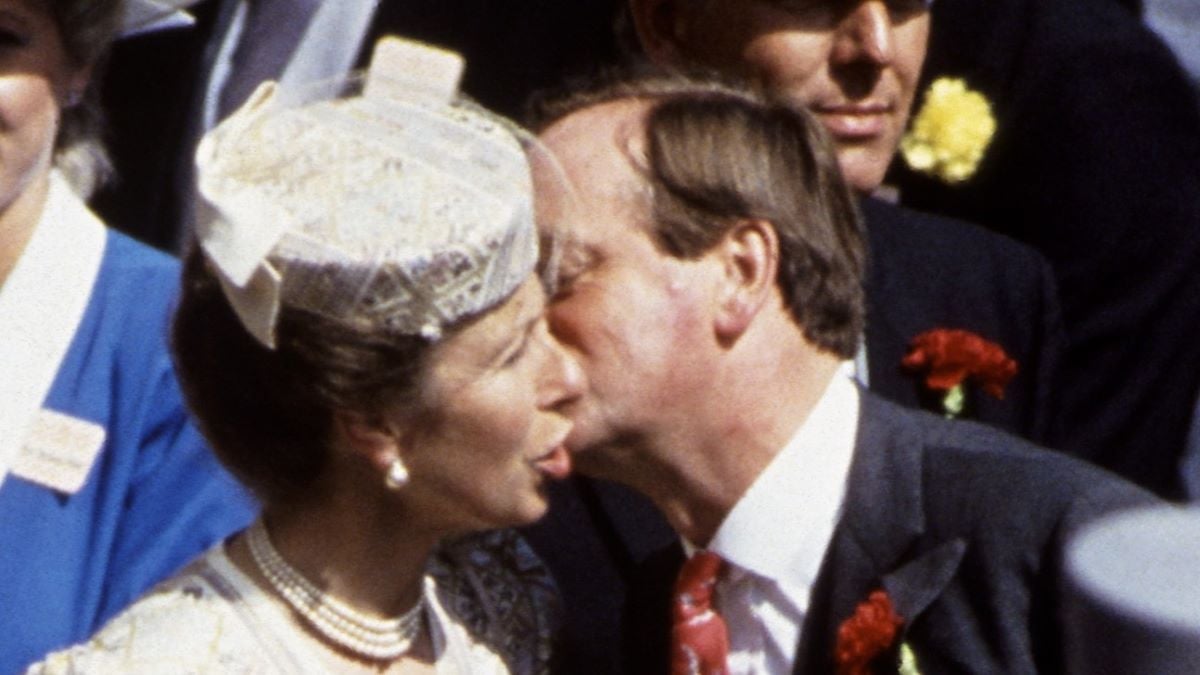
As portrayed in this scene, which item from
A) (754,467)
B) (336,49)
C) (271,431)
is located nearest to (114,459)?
(271,431)

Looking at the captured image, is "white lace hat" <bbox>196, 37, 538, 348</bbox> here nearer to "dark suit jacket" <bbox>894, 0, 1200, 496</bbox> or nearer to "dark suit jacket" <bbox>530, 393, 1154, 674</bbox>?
"dark suit jacket" <bbox>530, 393, 1154, 674</bbox>

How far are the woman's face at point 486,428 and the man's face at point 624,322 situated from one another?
26cm

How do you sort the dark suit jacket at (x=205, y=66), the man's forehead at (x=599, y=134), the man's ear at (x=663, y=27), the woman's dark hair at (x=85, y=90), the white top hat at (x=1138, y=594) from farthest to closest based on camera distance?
the dark suit jacket at (x=205, y=66)
the man's ear at (x=663, y=27)
the woman's dark hair at (x=85, y=90)
the man's forehead at (x=599, y=134)
the white top hat at (x=1138, y=594)

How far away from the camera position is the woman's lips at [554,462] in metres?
1.67

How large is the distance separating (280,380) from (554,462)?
1.07ft

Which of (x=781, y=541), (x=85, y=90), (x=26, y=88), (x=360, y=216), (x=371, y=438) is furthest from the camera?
(x=85, y=90)

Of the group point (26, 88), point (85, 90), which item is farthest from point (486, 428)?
point (85, 90)

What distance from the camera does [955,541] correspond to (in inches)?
69.4

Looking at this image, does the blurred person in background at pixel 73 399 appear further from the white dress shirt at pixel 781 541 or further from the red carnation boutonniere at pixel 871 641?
the red carnation boutonniere at pixel 871 641

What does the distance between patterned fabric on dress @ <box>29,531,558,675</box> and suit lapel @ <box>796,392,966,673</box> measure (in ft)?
1.04

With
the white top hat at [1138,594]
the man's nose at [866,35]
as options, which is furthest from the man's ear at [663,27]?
the white top hat at [1138,594]

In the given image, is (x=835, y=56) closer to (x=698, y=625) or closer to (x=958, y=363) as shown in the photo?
(x=958, y=363)

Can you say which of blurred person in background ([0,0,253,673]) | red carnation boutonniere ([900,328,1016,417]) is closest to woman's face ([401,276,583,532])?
blurred person in background ([0,0,253,673])

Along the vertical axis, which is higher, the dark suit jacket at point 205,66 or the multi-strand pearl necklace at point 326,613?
the multi-strand pearl necklace at point 326,613
